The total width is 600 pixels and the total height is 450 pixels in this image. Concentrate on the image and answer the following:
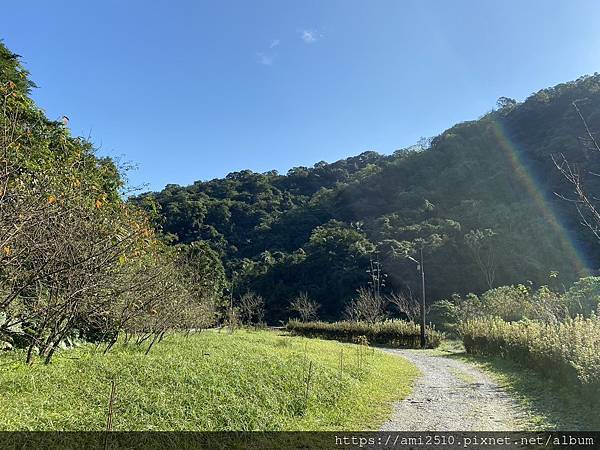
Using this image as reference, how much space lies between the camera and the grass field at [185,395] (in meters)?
5.56

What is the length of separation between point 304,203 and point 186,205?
2803cm

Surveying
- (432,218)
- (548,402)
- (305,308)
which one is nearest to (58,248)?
(548,402)

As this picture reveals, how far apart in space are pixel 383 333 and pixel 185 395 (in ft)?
77.0

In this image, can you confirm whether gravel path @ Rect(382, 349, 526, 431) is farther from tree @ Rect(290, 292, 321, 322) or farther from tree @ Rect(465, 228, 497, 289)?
tree @ Rect(465, 228, 497, 289)

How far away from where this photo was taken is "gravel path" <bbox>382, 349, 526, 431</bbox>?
23.5 ft

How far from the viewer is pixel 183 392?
681 cm

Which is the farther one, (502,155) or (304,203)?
(304,203)

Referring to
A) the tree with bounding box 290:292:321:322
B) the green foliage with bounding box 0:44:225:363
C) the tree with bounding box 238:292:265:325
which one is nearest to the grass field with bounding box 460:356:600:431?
the green foliage with bounding box 0:44:225:363

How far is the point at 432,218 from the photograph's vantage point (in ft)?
183

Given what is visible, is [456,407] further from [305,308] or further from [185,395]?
[305,308]

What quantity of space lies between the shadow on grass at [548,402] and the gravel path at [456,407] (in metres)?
0.26

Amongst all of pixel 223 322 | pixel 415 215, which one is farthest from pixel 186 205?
pixel 415 215

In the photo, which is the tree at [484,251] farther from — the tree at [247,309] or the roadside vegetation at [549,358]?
the tree at [247,309]

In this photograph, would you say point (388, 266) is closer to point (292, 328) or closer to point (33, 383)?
point (292, 328)
